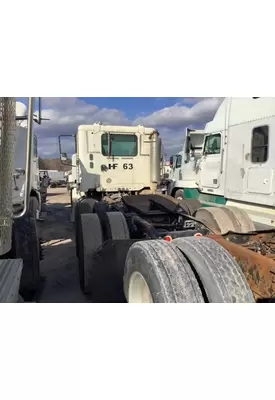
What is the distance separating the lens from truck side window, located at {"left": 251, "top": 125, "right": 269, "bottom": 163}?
187 inches

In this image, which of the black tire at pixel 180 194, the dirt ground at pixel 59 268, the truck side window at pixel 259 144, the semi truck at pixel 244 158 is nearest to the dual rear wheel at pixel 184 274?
the dirt ground at pixel 59 268

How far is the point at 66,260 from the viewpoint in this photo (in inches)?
234

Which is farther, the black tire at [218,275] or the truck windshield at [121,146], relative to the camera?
the truck windshield at [121,146]

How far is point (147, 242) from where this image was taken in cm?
245

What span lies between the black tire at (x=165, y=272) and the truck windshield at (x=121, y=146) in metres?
6.16

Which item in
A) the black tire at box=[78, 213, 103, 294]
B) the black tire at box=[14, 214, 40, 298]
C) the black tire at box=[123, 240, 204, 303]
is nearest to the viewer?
the black tire at box=[123, 240, 204, 303]

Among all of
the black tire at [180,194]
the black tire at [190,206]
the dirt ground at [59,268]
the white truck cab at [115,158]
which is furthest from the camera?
the black tire at [180,194]

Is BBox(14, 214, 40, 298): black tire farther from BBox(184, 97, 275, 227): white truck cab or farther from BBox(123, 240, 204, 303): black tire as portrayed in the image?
BBox(184, 97, 275, 227): white truck cab

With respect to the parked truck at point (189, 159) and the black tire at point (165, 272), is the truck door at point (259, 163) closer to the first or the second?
the black tire at point (165, 272)

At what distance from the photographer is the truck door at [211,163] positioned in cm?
644

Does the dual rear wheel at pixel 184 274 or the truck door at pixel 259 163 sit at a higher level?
the truck door at pixel 259 163

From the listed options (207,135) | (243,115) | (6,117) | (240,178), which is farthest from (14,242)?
(207,135)

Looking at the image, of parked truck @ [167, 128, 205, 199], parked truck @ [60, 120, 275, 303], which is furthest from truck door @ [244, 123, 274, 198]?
parked truck @ [167, 128, 205, 199]

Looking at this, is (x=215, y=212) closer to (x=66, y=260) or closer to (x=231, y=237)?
(x=231, y=237)
